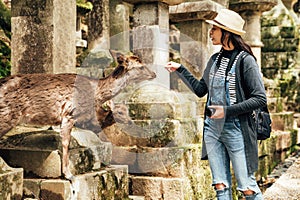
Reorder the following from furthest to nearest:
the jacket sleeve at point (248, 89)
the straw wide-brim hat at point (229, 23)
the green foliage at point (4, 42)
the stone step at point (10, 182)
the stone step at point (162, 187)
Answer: the green foliage at point (4, 42)
the stone step at point (162, 187)
the straw wide-brim hat at point (229, 23)
the jacket sleeve at point (248, 89)
the stone step at point (10, 182)

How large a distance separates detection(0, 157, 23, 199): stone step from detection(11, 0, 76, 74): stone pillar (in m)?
1.40

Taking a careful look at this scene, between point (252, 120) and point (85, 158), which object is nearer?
point (252, 120)

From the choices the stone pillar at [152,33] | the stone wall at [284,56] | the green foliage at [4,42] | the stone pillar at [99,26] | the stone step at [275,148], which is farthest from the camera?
the stone wall at [284,56]

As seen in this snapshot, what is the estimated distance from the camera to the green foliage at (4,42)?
6.29 metres

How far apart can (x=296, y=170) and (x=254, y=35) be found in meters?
2.86

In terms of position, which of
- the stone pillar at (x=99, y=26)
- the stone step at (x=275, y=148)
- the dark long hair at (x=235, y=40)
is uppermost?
the stone pillar at (x=99, y=26)

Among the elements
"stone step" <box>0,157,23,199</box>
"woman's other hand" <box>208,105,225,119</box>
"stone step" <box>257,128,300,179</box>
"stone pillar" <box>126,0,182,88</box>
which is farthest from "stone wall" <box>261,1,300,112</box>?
"stone step" <box>0,157,23,199</box>

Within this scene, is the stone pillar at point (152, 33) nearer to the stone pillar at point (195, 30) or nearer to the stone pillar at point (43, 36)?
the stone pillar at point (195, 30)

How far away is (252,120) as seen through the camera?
Result: 394 centimetres

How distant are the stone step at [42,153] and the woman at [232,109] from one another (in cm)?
106

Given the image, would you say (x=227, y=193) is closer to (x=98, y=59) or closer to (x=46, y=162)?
(x=46, y=162)

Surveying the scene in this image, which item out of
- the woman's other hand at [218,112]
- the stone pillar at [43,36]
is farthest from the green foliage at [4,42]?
the woman's other hand at [218,112]

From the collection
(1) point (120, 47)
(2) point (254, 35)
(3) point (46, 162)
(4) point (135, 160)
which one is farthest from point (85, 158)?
(2) point (254, 35)

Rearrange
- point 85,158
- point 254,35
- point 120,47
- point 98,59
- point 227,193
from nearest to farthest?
1. point 227,193
2. point 85,158
3. point 98,59
4. point 120,47
5. point 254,35
